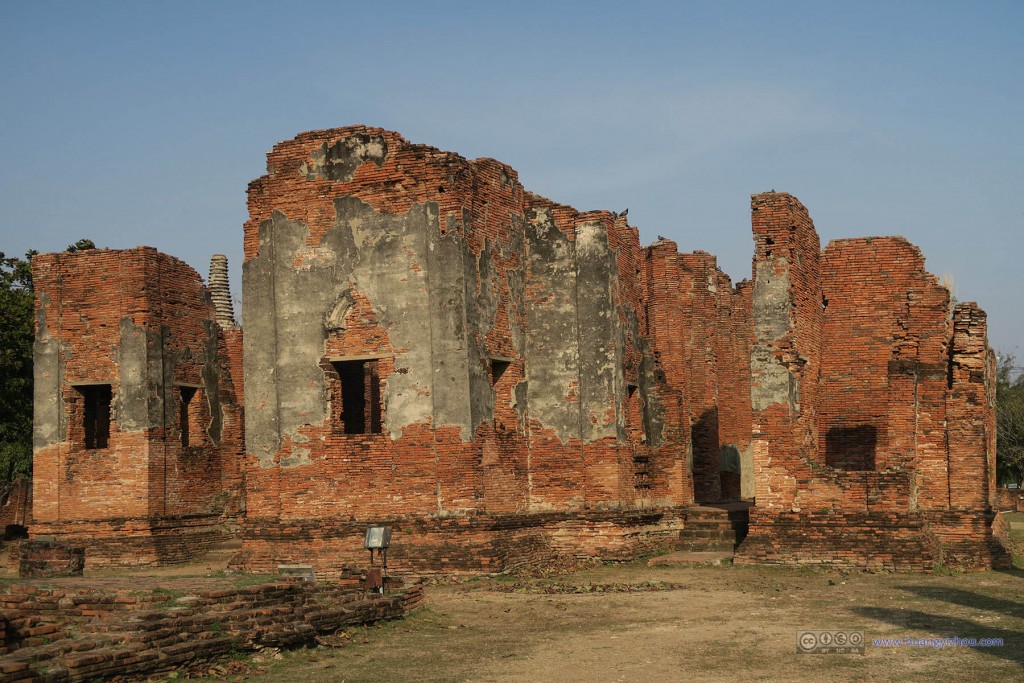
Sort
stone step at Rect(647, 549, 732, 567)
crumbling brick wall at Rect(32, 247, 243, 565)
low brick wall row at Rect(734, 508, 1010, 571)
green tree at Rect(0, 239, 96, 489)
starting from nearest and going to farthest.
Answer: low brick wall row at Rect(734, 508, 1010, 571) → stone step at Rect(647, 549, 732, 567) → crumbling brick wall at Rect(32, 247, 243, 565) → green tree at Rect(0, 239, 96, 489)

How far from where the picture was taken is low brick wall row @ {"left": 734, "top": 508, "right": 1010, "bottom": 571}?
15148 mm

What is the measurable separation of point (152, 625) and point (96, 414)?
39.5 ft

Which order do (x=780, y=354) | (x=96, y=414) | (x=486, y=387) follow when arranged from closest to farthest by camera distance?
(x=780, y=354), (x=486, y=387), (x=96, y=414)

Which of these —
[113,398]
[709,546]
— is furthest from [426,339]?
[113,398]

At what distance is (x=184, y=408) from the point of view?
2083cm

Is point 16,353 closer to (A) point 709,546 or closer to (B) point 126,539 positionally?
(B) point 126,539

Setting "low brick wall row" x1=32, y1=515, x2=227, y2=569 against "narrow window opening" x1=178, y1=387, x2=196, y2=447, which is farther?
"narrow window opening" x1=178, y1=387, x2=196, y2=447

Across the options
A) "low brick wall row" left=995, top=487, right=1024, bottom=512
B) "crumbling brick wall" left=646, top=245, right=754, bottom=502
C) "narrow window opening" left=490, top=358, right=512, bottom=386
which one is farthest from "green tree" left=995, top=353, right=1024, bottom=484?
Result: "narrow window opening" left=490, top=358, right=512, bottom=386

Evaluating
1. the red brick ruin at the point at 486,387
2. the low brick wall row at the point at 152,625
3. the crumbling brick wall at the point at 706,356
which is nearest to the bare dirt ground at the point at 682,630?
the low brick wall row at the point at 152,625

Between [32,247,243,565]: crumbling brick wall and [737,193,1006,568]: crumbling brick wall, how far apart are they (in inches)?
392

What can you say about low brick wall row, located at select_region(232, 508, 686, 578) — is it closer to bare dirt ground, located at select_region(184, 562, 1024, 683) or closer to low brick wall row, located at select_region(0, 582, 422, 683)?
bare dirt ground, located at select_region(184, 562, 1024, 683)

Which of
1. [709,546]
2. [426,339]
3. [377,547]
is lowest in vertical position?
[709,546]

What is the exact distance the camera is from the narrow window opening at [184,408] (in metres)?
20.6

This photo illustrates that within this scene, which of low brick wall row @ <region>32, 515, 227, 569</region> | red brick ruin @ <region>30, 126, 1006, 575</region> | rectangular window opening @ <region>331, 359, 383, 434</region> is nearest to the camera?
red brick ruin @ <region>30, 126, 1006, 575</region>
